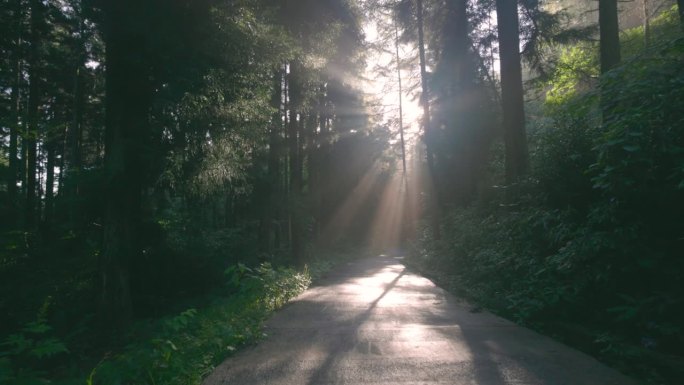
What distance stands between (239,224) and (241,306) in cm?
1350

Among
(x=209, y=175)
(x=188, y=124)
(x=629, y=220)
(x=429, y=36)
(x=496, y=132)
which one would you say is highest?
(x=429, y=36)

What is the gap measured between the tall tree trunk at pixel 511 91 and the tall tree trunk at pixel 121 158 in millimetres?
9864

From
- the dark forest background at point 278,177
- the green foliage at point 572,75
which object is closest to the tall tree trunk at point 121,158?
the dark forest background at point 278,177

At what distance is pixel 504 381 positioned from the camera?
439cm

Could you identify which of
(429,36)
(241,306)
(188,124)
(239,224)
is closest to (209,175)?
(188,124)

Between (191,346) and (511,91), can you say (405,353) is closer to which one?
(191,346)

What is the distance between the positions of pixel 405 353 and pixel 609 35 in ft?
33.8

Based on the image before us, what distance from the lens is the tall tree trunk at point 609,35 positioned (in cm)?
1104

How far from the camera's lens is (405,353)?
5.41 metres

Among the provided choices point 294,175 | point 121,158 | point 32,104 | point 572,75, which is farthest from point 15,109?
point 572,75

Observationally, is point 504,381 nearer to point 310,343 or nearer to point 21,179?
point 310,343

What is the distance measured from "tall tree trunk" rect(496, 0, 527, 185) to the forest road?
5857 millimetres

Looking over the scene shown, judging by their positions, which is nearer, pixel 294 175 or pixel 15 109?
pixel 15 109

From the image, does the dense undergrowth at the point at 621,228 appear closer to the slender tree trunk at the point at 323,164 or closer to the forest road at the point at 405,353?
the forest road at the point at 405,353
